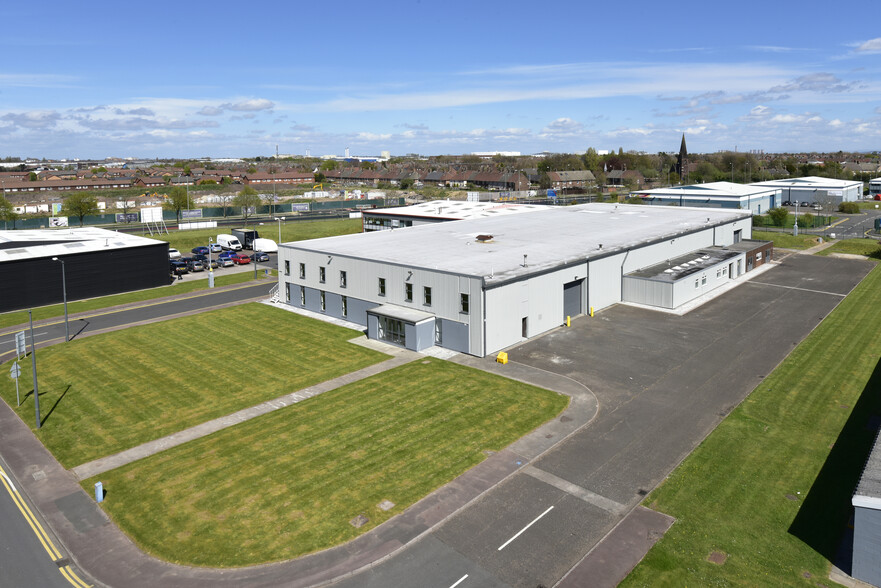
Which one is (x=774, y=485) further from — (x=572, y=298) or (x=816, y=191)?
(x=816, y=191)

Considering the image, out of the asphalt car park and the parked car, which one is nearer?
the asphalt car park

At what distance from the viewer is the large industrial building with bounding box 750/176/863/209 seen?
12082cm

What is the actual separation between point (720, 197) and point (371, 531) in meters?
103

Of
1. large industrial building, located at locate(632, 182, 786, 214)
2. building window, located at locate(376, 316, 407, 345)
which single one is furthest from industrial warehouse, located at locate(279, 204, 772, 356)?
large industrial building, located at locate(632, 182, 786, 214)

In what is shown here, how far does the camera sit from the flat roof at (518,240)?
138 feet

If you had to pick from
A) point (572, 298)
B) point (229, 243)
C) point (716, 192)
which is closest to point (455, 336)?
point (572, 298)

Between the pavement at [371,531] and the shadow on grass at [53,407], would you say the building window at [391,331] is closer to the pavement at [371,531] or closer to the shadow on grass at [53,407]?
the pavement at [371,531]

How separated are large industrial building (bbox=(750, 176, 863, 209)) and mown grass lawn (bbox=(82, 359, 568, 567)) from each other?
117m

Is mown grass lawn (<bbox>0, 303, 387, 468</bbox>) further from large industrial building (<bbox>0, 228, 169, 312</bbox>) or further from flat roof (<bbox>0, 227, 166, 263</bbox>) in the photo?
flat roof (<bbox>0, 227, 166, 263</bbox>)

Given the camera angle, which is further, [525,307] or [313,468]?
[525,307]

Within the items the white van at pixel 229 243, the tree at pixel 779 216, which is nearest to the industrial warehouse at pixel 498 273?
the white van at pixel 229 243

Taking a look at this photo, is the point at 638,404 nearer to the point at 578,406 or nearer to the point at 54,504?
the point at 578,406

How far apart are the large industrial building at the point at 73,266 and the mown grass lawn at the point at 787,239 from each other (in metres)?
73.7

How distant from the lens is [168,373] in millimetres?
35031
